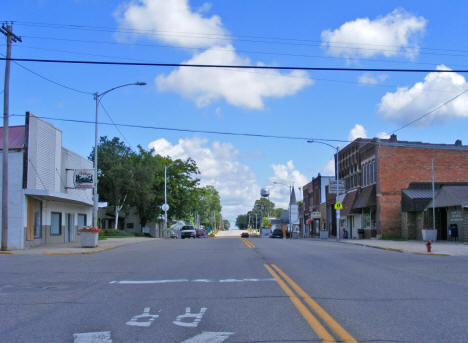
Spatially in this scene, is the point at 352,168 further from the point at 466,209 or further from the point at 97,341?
the point at 97,341

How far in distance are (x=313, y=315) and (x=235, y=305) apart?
154cm

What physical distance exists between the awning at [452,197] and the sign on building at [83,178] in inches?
947

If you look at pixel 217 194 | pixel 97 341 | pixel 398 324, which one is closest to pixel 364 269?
pixel 398 324

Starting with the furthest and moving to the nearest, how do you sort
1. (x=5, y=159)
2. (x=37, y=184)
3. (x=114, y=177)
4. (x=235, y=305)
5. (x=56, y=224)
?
(x=114, y=177), (x=56, y=224), (x=37, y=184), (x=5, y=159), (x=235, y=305)

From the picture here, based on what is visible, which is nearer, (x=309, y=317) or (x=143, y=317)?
(x=309, y=317)

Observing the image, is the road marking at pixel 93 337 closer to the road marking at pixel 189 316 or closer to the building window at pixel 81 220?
the road marking at pixel 189 316

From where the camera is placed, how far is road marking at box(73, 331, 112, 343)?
629cm

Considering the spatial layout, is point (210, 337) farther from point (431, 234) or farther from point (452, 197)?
→ point (431, 234)

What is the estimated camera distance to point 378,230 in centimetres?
4594

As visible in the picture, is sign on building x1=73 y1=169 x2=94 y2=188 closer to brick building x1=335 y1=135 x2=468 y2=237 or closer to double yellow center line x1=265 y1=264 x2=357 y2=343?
double yellow center line x1=265 y1=264 x2=357 y2=343

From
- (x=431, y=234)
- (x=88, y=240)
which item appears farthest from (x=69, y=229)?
(x=431, y=234)

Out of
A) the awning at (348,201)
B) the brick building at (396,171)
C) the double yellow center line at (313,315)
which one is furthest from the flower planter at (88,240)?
the awning at (348,201)

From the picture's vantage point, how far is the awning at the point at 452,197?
33844 mm

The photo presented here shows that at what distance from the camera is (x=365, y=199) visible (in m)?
49.3
